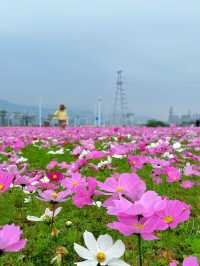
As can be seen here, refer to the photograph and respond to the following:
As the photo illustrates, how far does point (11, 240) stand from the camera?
1.08 metres

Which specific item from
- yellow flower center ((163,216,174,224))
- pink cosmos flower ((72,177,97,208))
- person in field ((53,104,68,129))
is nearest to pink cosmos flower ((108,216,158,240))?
yellow flower center ((163,216,174,224))

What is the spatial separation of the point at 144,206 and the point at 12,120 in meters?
34.2

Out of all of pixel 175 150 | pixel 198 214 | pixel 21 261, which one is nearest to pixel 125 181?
pixel 21 261

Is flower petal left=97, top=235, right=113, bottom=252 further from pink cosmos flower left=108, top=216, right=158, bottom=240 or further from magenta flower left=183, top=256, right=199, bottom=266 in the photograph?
magenta flower left=183, top=256, right=199, bottom=266

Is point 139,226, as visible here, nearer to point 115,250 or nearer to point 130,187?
point 115,250

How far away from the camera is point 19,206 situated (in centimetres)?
409

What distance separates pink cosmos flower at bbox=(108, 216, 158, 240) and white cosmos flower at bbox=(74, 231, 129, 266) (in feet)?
0.16

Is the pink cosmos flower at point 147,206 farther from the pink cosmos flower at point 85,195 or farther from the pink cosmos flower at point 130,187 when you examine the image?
the pink cosmos flower at point 85,195

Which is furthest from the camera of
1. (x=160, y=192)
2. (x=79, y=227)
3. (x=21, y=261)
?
(x=160, y=192)

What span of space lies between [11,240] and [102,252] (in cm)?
23

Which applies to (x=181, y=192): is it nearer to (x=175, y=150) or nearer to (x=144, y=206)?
(x=175, y=150)

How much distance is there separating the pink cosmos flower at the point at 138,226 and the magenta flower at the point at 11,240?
0.23 meters

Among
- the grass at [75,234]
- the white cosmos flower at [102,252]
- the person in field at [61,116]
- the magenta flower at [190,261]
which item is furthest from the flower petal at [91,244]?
the person in field at [61,116]

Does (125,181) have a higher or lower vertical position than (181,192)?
higher
